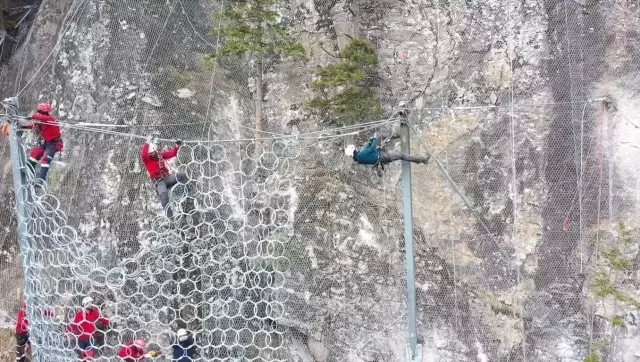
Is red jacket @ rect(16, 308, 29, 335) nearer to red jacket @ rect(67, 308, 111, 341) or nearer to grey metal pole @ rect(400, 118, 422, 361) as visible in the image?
red jacket @ rect(67, 308, 111, 341)

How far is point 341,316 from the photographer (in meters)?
3.60

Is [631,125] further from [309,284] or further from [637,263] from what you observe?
[309,284]

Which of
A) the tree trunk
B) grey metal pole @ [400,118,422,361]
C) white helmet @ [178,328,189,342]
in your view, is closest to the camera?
grey metal pole @ [400,118,422,361]

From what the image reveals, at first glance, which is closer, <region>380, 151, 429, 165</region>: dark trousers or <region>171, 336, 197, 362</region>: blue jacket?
<region>380, 151, 429, 165</region>: dark trousers

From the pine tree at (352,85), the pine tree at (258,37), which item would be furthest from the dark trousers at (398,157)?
the pine tree at (258,37)

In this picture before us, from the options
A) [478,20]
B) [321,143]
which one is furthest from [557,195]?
[321,143]

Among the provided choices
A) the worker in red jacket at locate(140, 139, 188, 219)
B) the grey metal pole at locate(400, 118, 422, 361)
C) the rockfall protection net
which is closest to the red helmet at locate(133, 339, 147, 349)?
the rockfall protection net

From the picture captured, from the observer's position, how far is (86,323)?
11.6ft

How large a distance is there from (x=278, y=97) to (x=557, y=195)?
210 centimetres

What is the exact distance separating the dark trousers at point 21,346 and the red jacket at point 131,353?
0.87 meters

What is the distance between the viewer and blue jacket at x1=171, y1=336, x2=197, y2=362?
344 cm

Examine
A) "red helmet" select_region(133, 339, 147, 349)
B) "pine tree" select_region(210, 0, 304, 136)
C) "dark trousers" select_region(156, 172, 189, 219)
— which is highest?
"pine tree" select_region(210, 0, 304, 136)

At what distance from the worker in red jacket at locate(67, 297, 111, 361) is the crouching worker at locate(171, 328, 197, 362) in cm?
50

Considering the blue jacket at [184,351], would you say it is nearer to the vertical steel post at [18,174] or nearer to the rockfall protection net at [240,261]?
the rockfall protection net at [240,261]
